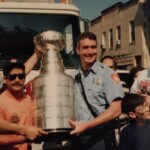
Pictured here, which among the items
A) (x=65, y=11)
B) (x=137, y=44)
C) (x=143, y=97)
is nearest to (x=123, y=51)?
(x=137, y=44)

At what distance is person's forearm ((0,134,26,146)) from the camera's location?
3.53 meters

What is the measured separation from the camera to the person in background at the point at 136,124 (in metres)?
3.74

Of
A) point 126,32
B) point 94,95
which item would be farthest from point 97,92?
point 126,32

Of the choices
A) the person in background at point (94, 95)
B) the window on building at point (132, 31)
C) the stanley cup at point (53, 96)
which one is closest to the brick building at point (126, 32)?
the window on building at point (132, 31)

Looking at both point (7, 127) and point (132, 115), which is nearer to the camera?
point (7, 127)

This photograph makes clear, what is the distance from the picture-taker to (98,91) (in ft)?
12.9

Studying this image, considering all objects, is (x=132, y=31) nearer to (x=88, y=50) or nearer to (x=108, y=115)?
(x=88, y=50)

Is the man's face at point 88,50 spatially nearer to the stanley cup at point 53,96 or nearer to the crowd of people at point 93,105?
the crowd of people at point 93,105

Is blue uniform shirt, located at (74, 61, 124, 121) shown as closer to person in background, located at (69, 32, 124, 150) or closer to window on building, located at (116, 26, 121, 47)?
person in background, located at (69, 32, 124, 150)

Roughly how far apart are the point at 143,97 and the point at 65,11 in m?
3.50

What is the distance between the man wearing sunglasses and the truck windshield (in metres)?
2.64

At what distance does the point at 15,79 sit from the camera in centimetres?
385

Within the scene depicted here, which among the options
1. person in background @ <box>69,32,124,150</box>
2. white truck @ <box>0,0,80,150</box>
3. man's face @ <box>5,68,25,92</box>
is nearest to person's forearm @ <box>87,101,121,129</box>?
person in background @ <box>69,32,124,150</box>

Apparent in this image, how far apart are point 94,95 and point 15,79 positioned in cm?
67
